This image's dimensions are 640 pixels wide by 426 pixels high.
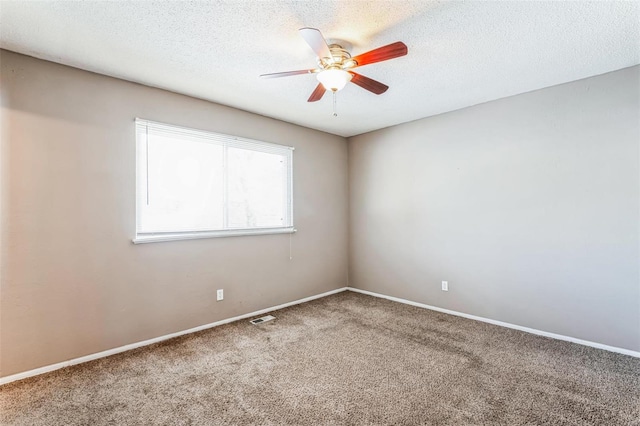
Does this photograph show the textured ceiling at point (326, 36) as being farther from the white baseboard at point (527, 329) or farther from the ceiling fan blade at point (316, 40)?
the white baseboard at point (527, 329)

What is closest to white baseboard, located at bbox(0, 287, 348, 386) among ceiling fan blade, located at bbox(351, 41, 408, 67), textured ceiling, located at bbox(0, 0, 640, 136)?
textured ceiling, located at bbox(0, 0, 640, 136)

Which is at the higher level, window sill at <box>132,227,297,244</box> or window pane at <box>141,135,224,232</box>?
window pane at <box>141,135,224,232</box>

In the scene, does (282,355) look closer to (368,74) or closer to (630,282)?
(368,74)

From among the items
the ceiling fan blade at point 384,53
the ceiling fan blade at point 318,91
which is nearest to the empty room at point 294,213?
the ceiling fan blade at point 384,53

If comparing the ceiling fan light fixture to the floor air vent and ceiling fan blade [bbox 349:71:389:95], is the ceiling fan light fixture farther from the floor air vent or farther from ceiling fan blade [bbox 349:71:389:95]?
the floor air vent

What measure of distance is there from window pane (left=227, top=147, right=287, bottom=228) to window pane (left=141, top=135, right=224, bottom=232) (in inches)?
6.3

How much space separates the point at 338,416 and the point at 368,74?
8.68 feet

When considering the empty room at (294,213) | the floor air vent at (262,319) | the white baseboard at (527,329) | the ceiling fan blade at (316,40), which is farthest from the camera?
the floor air vent at (262,319)

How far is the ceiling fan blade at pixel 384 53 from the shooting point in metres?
1.82

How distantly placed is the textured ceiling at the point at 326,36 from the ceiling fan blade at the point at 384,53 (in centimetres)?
24

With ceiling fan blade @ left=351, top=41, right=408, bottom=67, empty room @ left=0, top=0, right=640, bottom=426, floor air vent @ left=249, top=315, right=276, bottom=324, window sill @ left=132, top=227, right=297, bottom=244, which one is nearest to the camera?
ceiling fan blade @ left=351, top=41, right=408, bottom=67

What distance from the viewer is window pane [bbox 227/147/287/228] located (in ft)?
11.9

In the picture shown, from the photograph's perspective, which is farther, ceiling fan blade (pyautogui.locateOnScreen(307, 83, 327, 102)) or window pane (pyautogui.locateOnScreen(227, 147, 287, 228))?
window pane (pyautogui.locateOnScreen(227, 147, 287, 228))

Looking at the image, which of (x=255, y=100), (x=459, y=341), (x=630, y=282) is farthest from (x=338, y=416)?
(x=255, y=100)
